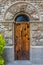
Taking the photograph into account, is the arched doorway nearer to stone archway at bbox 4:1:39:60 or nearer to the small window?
the small window

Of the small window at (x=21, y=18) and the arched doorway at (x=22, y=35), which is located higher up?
the small window at (x=21, y=18)

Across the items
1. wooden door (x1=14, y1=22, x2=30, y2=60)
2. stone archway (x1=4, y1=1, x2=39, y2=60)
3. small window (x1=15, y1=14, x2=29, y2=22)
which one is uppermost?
stone archway (x1=4, y1=1, x2=39, y2=60)

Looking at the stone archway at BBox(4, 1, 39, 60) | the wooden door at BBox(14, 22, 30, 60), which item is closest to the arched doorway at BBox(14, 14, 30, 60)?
the wooden door at BBox(14, 22, 30, 60)

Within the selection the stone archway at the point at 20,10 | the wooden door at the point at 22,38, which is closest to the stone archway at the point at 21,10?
the stone archway at the point at 20,10

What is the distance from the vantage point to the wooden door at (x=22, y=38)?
13148mm

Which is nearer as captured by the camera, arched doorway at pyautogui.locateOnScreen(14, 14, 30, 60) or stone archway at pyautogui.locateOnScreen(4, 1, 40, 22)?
stone archway at pyautogui.locateOnScreen(4, 1, 40, 22)

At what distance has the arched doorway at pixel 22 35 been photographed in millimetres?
13148

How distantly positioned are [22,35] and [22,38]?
0.51 ft

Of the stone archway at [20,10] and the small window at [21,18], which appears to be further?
the small window at [21,18]

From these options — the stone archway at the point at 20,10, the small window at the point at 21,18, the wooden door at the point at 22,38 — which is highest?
the stone archway at the point at 20,10

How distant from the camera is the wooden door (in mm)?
13148

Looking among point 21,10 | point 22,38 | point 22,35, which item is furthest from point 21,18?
point 22,38

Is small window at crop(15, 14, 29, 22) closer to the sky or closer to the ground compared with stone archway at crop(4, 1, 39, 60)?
closer to the ground

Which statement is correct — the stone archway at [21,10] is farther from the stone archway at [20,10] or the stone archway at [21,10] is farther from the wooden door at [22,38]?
the wooden door at [22,38]
